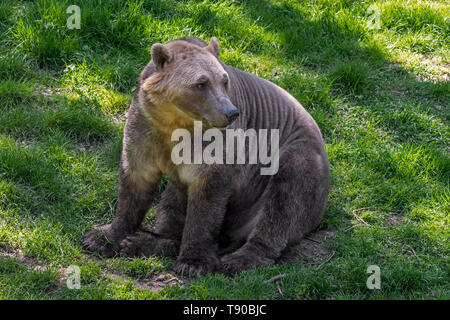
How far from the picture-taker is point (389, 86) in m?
8.38

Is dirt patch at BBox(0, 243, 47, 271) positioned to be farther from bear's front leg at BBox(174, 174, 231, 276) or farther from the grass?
bear's front leg at BBox(174, 174, 231, 276)

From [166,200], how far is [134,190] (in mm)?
463

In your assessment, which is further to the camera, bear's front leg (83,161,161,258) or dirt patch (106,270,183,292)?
bear's front leg (83,161,161,258)

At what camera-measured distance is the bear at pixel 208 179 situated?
532 centimetres

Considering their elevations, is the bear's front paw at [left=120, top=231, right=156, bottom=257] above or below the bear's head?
below

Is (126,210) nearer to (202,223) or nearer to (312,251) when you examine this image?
(202,223)

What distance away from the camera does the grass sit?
546 centimetres

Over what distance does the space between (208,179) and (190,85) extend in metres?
0.83

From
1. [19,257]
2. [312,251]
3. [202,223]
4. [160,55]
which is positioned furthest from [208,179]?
[19,257]

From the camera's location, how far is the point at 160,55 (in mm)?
5344

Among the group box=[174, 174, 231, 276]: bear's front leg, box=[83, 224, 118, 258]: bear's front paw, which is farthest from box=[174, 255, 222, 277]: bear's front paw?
box=[83, 224, 118, 258]: bear's front paw

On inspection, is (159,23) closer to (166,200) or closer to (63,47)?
(63,47)

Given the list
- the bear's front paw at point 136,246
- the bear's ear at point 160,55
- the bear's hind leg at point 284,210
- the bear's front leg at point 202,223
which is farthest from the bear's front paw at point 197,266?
the bear's ear at point 160,55

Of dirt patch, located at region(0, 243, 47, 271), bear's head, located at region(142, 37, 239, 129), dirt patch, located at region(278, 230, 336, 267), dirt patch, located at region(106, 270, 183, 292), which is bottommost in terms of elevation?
dirt patch, located at region(278, 230, 336, 267)
